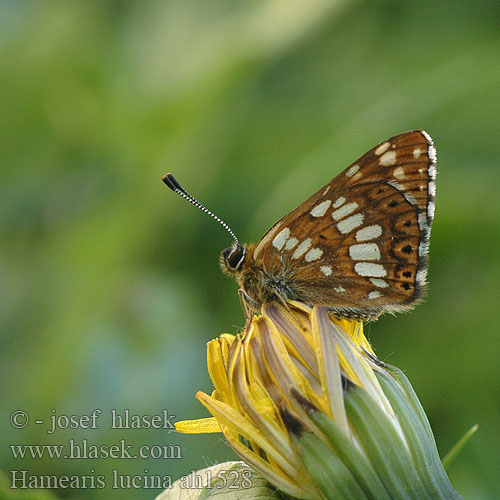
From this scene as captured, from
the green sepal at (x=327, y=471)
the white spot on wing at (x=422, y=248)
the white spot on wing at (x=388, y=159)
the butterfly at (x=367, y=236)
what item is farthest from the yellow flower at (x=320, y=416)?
the white spot on wing at (x=388, y=159)

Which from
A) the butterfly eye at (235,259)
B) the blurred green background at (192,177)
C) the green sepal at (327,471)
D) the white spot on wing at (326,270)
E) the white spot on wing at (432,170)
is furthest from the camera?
the blurred green background at (192,177)

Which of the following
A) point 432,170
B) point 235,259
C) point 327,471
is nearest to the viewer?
point 327,471

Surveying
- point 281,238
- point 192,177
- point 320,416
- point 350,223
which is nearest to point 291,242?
point 281,238

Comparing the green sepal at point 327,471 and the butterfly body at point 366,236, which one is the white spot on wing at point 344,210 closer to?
the butterfly body at point 366,236

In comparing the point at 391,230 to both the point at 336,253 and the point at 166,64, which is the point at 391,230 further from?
the point at 166,64

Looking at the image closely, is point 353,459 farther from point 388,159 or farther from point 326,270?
point 388,159
